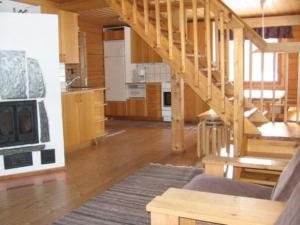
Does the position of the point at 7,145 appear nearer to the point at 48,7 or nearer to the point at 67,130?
the point at 67,130

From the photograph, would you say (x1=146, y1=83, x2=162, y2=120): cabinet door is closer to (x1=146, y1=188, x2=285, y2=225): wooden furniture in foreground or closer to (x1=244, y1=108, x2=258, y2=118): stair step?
(x1=244, y1=108, x2=258, y2=118): stair step

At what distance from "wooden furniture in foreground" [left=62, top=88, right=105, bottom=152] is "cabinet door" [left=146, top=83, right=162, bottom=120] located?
222 cm

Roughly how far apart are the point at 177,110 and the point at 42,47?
2.03 meters

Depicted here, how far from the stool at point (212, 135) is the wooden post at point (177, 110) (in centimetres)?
42

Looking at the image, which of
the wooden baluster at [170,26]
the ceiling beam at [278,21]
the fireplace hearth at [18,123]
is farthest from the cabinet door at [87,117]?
the ceiling beam at [278,21]

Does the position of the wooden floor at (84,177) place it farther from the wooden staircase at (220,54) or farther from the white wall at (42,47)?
the wooden staircase at (220,54)

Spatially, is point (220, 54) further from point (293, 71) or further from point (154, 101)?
point (154, 101)

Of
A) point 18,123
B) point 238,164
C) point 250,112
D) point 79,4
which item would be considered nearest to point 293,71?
point 250,112

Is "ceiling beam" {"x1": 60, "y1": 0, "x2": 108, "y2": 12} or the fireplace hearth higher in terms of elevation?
"ceiling beam" {"x1": 60, "y1": 0, "x2": 108, "y2": 12}

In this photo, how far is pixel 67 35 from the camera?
5.27m

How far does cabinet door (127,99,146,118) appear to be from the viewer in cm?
791

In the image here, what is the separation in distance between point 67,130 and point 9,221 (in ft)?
7.62

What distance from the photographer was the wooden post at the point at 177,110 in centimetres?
481

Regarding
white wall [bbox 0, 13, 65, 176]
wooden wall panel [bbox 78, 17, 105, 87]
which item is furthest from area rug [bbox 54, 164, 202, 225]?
wooden wall panel [bbox 78, 17, 105, 87]
